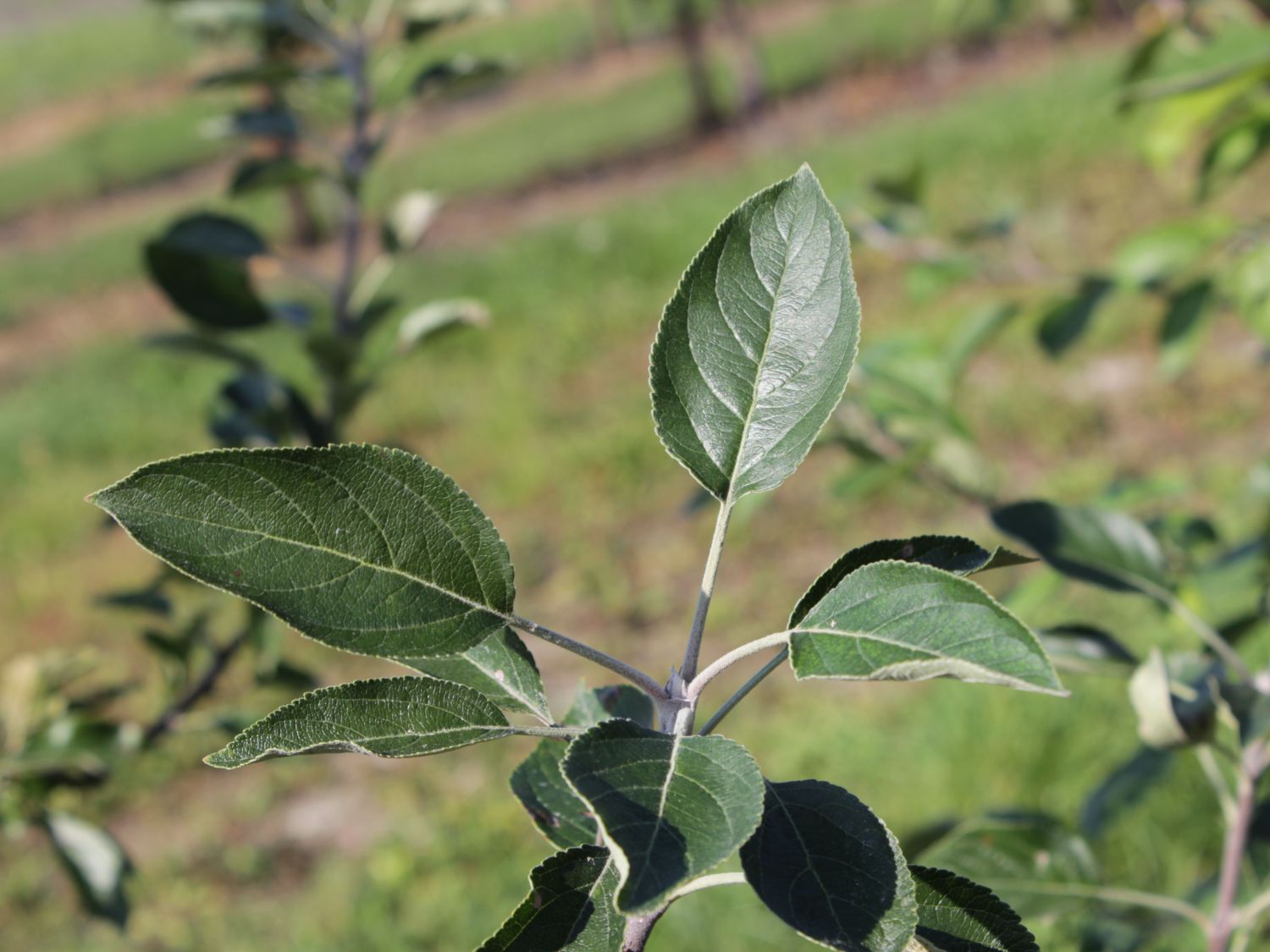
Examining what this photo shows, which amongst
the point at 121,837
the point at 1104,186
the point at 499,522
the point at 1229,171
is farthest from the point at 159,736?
the point at 1104,186

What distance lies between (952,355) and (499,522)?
359 cm

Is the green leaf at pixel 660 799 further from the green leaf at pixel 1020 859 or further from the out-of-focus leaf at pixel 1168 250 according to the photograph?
the out-of-focus leaf at pixel 1168 250

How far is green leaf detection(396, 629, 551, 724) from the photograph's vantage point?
516mm

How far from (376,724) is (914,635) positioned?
0.66ft

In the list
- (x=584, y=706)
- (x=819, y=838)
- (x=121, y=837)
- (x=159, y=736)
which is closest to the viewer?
(x=819, y=838)

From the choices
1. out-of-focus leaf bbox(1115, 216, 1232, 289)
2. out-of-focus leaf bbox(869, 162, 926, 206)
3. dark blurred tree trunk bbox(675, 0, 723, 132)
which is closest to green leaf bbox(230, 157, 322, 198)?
out-of-focus leaf bbox(869, 162, 926, 206)

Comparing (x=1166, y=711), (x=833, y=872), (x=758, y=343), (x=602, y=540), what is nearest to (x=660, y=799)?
(x=833, y=872)

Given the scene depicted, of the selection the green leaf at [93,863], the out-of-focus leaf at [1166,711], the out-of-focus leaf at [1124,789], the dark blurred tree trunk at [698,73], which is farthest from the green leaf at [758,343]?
the dark blurred tree trunk at [698,73]

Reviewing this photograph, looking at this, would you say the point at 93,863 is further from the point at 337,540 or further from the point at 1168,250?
the point at 1168,250

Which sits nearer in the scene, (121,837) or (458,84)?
(458,84)

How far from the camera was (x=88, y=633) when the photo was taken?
466cm

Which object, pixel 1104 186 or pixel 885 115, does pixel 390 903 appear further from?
pixel 885 115

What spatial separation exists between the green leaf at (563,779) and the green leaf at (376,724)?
0.30ft

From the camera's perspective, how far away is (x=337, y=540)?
1.44ft
